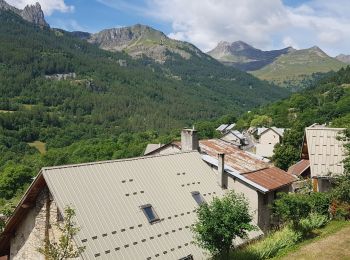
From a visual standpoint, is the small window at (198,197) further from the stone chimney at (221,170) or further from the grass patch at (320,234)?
the grass patch at (320,234)

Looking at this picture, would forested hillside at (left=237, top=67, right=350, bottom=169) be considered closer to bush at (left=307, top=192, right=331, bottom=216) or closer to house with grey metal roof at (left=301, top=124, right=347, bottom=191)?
house with grey metal roof at (left=301, top=124, right=347, bottom=191)

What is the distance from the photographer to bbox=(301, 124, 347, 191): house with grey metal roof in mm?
26297

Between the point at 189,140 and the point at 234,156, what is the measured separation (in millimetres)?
3884

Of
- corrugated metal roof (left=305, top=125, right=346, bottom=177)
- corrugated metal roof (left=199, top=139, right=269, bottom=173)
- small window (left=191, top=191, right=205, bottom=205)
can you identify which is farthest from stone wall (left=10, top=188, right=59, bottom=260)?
corrugated metal roof (left=305, top=125, right=346, bottom=177)

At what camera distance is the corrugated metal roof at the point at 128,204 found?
53.2 ft

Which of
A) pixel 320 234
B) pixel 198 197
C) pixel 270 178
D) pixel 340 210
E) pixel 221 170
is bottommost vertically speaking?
pixel 320 234

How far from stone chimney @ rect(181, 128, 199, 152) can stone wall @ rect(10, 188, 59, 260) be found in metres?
11.3

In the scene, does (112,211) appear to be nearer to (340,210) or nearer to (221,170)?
(221,170)

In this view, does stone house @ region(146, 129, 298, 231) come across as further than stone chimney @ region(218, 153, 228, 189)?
Yes

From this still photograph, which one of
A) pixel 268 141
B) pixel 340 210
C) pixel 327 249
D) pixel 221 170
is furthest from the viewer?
pixel 268 141

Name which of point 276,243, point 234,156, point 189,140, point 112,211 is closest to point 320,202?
point 276,243

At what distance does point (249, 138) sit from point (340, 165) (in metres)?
107

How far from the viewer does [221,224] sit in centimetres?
1609

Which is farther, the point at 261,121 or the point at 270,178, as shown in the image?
the point at 261,121
